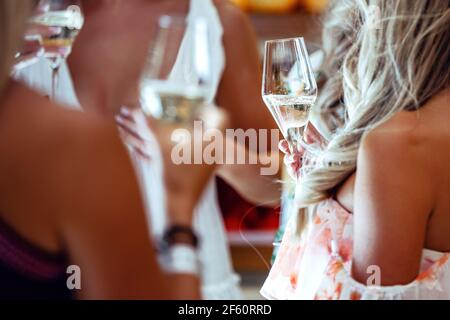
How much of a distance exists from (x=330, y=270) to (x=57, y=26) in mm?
598

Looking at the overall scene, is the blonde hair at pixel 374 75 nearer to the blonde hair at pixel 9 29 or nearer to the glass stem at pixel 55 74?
the glass stem at pixel 55 74

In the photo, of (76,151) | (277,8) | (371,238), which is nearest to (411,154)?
(371,238)

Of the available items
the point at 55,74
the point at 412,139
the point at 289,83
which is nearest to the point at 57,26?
the point at 55,74

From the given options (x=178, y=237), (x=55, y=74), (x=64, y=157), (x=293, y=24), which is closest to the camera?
(x=64, y=157)

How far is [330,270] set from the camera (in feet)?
4.30

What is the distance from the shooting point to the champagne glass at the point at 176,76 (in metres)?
1.08

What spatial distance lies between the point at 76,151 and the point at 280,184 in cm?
57

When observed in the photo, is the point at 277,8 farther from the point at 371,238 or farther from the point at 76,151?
the point at 76,151

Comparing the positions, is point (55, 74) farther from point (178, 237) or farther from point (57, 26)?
point (178, 237)

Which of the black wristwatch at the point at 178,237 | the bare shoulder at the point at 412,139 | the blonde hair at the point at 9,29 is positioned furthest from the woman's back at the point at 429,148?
the blonde hair at the point at 9,29

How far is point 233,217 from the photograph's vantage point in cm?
129

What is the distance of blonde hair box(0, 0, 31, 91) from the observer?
84 centimetres

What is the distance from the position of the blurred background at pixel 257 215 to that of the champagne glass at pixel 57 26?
0.27 m

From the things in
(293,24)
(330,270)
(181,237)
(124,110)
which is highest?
(293,24)
